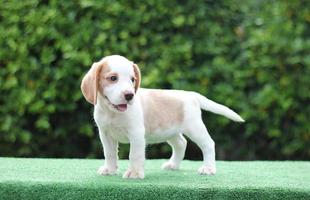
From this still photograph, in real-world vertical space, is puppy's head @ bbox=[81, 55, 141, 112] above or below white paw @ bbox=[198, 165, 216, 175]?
above

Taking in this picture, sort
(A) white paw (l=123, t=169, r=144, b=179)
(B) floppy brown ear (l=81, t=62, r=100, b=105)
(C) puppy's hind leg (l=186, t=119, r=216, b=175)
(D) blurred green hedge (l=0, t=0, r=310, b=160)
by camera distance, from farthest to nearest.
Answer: (D) blurred green hedge (l=0, t=0, r=310, b=160), (C) puppy's hind leg (l=186, t=119, r=216, b=175), (A) white paw (l=123, t=169, r=144, b=179), (B) floppy brown ear (l=81, t=62, r=100, b=105)

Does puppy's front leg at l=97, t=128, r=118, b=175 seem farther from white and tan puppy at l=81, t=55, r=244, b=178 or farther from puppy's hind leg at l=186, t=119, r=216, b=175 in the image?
puppy's hind leg at l=186, t=119, r=216, b=175

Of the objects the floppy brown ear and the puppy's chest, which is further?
the puppy's chest

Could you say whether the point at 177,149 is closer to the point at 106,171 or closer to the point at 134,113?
the point at 106,171

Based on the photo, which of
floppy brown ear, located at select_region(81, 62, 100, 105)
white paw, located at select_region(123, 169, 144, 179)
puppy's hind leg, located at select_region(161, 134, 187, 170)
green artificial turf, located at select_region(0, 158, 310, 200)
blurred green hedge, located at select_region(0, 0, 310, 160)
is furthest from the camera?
blurred green hedge, located at select_region(0, 0, 310, 160)

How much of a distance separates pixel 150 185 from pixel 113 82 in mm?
656

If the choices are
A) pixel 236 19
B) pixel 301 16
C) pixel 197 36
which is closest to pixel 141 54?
pixel 197 36

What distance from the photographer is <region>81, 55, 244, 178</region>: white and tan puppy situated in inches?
161

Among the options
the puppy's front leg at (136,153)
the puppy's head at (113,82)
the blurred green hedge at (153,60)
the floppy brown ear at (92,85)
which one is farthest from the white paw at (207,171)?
the blurred green hedge at (153,60)

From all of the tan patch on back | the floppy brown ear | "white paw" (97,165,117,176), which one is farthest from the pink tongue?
"white paw" (97,165,117,176)

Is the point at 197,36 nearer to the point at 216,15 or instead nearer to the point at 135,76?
the point at 216,15

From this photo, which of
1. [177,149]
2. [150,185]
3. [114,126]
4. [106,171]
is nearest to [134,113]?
[114,126]

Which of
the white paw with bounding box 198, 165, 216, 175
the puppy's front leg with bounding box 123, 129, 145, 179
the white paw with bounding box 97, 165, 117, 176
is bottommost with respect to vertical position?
the white paw with bounding box 198, 165, 216, 175

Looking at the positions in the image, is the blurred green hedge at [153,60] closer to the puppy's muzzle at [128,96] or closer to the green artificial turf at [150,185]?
the green artificial turf at [150,185]
